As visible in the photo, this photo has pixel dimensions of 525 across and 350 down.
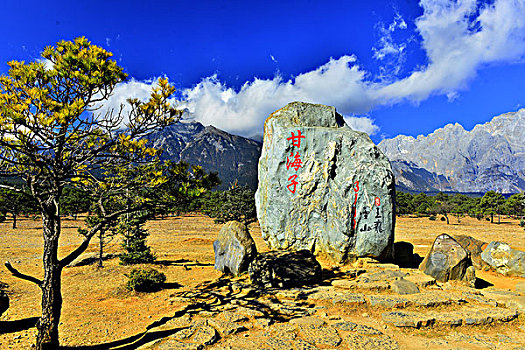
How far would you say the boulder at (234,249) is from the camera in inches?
505

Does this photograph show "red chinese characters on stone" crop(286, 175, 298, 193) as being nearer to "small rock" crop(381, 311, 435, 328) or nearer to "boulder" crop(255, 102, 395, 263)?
"boulder" crop(255, 102, 395, 263)

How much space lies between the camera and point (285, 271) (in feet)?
36.7

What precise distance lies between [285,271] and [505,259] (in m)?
11.9

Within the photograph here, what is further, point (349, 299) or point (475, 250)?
point (475, 250)

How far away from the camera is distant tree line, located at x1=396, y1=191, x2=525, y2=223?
2055 inches

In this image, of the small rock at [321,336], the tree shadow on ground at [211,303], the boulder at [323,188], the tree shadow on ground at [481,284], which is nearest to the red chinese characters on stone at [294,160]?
the boulder at [323,188]

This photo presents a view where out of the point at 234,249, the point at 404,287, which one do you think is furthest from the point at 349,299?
the point at 234,249

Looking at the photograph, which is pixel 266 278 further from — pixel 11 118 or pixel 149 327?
pixel 11 118

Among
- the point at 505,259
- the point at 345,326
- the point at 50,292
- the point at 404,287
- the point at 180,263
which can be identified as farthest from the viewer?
the point at 180,263

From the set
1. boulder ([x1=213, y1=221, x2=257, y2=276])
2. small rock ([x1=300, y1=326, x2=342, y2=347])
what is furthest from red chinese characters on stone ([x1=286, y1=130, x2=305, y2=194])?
small rock ([x1=300, y1=326, x2=342, y2=347])

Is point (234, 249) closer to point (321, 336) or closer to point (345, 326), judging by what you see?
point (345, 326)

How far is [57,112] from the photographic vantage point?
5238 millimetres

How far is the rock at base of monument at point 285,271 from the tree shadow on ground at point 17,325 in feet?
23.8

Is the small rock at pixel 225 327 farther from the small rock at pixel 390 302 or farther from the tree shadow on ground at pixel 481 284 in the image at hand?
the tree shadow on ground at pixel 481 284
